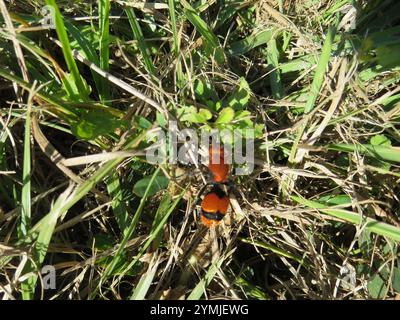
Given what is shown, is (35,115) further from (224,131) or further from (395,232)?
(395,232)

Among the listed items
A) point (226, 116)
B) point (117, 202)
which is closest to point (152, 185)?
point (117, 202)

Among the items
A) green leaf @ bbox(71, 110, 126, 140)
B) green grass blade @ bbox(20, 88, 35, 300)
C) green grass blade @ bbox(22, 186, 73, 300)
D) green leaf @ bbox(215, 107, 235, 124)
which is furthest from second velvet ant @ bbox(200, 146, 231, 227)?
green grass blade @ bbox(20, 88, 35, 300)

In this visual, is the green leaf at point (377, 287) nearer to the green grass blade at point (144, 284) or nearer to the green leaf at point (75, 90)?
the green grass blade at point (144, 284)

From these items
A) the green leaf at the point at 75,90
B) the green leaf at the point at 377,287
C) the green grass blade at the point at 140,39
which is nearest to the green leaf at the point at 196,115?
the green grass blade at the point at 140,39

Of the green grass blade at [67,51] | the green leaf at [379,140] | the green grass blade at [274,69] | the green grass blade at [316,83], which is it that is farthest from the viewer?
the green grass blade at [274,69]

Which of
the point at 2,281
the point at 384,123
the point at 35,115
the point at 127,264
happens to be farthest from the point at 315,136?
the point at 2,281

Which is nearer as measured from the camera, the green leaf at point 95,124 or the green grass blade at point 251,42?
the green leaf at point 95,124
